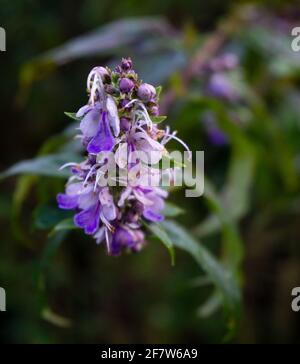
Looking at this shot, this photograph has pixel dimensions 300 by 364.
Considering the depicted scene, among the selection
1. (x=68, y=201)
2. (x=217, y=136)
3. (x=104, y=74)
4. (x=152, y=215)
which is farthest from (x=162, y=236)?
(x=217, y=136)

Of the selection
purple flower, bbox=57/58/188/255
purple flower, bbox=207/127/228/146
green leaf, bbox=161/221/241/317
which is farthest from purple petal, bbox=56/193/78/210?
purple flower, bbox=207/127/228/146

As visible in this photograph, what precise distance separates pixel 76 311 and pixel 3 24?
901mm

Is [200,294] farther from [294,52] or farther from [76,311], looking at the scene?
[294,52]

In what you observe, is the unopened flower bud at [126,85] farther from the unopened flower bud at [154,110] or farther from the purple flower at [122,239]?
the purple flower at [122,239]

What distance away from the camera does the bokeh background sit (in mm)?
1636

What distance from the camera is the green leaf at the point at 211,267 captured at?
3.61ft

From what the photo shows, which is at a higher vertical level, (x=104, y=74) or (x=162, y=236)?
(x=104, y=74)

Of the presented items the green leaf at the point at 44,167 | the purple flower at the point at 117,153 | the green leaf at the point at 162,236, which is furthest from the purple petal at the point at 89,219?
the green leaf at the point at 44,167

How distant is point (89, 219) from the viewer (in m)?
0.90

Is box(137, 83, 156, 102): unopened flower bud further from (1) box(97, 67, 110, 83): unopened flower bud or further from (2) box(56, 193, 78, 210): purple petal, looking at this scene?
(2) box(56, 193, 78, 210): purple petal

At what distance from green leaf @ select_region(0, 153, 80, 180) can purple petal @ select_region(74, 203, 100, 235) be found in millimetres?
212

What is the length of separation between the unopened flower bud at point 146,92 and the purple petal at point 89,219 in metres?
0.16

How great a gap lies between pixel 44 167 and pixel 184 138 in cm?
65

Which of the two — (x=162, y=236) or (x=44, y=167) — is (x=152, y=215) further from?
(x=44, y=167)
